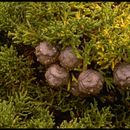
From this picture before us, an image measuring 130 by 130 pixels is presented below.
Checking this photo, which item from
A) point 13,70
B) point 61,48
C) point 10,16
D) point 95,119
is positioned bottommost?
point 95,119

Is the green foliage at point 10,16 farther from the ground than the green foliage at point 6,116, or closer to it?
farther from the ground

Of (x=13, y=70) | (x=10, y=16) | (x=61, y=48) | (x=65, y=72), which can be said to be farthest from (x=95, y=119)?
(x=10, y=16)

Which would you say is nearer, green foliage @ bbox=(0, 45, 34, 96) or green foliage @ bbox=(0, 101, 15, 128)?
green foliage @ bbox=(0, 101, 15, 128)

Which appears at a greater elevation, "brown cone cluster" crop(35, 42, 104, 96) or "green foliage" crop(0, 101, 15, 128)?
"brown cone cluster" crop(35, 42, 104, 96)

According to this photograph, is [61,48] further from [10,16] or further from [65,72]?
[10,16]

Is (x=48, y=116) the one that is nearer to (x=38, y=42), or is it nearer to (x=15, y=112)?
(x=15, y=112)

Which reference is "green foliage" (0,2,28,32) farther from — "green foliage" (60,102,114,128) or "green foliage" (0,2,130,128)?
"green foliage" (60,102,114,128)

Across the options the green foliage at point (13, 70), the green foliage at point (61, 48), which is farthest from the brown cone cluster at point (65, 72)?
the green foliage at point (13, 70)

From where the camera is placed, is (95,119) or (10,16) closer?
(95,119)

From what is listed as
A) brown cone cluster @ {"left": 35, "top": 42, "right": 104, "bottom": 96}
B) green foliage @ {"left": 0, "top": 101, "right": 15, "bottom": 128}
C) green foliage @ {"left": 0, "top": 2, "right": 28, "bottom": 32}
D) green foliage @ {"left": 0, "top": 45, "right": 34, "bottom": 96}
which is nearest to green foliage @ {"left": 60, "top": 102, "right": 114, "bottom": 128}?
brown cone cluster @ {"left": 35, "top": 42, "right": 104, "bottom": 96}

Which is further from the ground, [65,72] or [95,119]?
[65,72]

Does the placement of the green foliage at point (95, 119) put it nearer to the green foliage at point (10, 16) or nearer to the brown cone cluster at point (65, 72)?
the brown cone cluster at point (65, 72)
